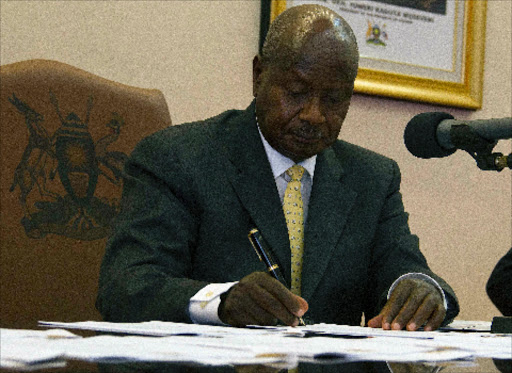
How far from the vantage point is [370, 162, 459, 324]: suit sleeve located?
1459mm

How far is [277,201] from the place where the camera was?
1372 mm

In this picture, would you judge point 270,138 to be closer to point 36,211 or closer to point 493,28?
point 36,211

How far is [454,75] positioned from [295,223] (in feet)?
4.09

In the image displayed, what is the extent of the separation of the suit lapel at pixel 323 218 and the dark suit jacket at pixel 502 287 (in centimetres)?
62

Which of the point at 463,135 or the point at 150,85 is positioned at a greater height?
the point at 150,85

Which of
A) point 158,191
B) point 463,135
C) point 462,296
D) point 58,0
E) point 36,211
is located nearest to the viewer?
point 463,135

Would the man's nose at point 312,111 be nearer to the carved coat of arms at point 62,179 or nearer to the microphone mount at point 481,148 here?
the microphone mount at point 481,148

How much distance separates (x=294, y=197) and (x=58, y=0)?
943mm

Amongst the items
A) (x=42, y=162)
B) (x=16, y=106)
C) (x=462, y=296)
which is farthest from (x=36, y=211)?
(x=462, y=296)

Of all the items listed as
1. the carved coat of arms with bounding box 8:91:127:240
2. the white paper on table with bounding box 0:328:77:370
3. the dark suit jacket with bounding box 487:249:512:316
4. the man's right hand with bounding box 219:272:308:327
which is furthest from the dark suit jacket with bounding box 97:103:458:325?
the white paper on table with bounding box 0:328:77:370

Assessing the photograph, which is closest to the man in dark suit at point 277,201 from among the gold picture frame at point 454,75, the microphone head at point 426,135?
the microphone head at point 426,135

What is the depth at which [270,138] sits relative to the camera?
4.71 ft

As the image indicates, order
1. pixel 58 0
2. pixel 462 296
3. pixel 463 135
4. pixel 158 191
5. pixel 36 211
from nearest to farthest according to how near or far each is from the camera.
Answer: pixel 463 135, pixel 158 191, pixel 36 211, pixel 58 0, pixel 462 296

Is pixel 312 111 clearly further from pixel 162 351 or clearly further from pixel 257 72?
pixel 162 351
